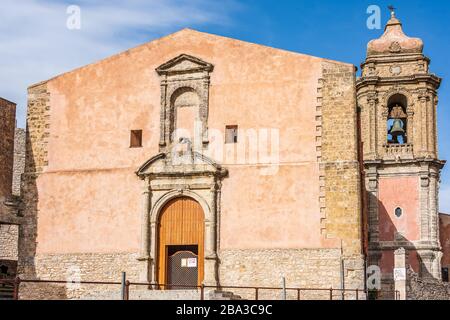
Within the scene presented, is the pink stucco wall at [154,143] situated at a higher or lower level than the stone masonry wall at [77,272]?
higher

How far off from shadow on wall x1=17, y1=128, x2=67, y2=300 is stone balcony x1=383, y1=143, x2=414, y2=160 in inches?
893

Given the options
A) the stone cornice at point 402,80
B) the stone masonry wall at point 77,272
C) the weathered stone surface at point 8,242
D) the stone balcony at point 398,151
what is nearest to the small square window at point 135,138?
the stone masonry wall at point 77,272

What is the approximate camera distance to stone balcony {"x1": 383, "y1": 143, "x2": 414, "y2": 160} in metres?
44.1

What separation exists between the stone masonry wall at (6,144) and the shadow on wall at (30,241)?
10.3 ft

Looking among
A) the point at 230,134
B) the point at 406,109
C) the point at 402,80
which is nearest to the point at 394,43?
the point at 402,80

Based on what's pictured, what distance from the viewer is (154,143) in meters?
25.7

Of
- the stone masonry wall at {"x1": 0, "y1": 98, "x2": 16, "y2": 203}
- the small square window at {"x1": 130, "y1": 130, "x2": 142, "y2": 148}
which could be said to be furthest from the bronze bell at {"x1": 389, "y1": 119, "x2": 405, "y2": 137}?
the small square window at {"x1": 130, "y1": 130, "x2": 142, "y2": 148}

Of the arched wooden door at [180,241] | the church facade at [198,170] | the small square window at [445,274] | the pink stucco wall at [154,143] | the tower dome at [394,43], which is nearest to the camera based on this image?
the church facade at [198,170]

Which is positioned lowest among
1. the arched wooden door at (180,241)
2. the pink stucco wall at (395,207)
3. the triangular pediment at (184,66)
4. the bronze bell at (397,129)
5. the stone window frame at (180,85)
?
the arched wooden door at (180,241)

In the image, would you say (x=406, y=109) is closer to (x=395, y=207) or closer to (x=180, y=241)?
(x=395, y=207)

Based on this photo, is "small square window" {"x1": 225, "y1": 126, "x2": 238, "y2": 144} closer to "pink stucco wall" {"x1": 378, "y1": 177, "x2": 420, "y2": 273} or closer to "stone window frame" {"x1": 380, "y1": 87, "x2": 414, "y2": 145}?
"pink stucco wall" {"x1": 378, "y1": 177, "x2": 420, "y2": 273}

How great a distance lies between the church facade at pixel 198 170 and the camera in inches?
946

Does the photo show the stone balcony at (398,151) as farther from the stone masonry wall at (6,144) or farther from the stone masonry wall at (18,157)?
the stone masonry wall at (6,144)

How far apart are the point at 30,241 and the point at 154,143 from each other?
4.98m
